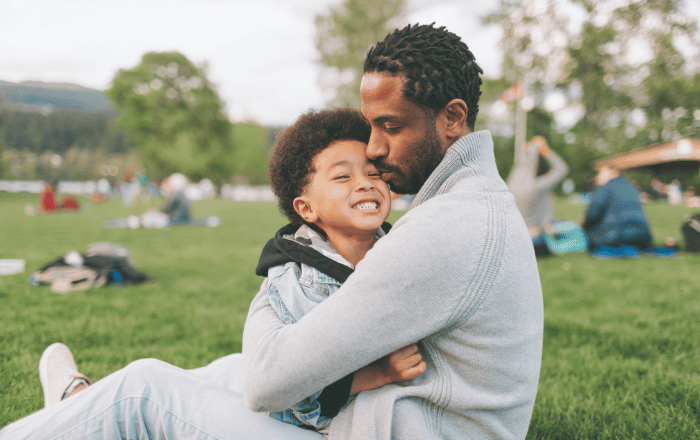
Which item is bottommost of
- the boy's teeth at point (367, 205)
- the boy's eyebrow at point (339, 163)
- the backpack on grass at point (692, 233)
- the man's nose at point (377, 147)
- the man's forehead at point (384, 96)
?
the backpack on grass at point (692, 233)

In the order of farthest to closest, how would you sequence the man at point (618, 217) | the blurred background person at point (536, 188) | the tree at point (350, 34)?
the tree at point (350, 34) → the blurred background person at point (536, 188) → the man at point (618, 217)

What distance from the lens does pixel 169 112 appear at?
149 feet

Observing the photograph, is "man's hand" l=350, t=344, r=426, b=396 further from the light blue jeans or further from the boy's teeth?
the boy's teeth

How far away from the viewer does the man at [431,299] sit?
46.3 inches

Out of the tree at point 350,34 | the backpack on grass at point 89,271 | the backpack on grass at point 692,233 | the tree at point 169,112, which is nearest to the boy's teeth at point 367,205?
the backpack on grass at point 89,271

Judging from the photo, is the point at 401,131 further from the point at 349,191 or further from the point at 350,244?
the point at 350,244

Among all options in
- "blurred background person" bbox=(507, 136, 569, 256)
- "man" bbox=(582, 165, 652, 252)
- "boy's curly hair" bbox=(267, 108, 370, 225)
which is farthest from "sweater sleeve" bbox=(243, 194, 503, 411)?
"man" bbox=(582, 165, 652, 252)

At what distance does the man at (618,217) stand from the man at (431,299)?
8.55m

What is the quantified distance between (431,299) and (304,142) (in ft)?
3.30

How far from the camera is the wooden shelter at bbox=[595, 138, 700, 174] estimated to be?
373 inches

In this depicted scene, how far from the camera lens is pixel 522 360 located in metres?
1.33

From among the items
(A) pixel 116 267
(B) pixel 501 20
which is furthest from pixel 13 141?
(A) pixel 116 267

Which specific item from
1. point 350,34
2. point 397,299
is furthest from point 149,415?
point 350,34

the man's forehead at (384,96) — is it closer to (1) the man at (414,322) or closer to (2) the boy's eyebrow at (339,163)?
(1) the man at (414,322)
